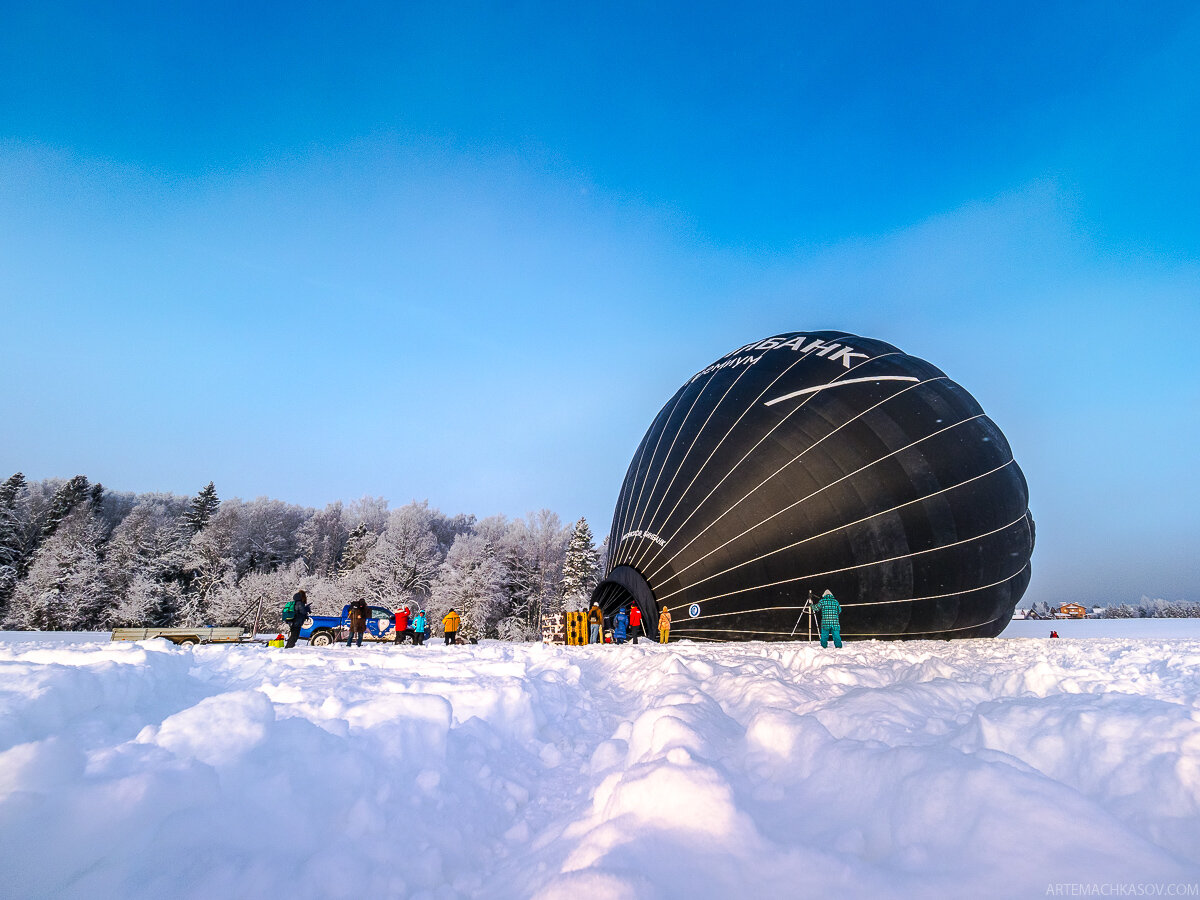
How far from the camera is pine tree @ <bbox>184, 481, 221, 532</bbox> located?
45.8m

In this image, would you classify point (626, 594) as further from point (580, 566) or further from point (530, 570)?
point (530, 570)

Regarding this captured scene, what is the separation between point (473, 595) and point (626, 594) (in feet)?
75.8

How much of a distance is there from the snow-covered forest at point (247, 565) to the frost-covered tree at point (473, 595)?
0.25 feet

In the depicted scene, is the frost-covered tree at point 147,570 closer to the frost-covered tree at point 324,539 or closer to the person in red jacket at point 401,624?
the frost-covered tree at point 324,539

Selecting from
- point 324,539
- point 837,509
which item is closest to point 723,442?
point 837,509

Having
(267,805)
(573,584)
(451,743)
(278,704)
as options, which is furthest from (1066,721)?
(573,584)

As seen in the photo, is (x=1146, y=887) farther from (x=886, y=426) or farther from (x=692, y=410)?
(x=692, y=410)

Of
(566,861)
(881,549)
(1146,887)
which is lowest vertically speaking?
(566,861)

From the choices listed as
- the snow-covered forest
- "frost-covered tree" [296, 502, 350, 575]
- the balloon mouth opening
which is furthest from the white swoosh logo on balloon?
"frost-covered tree" [296, 502, 350, 575]

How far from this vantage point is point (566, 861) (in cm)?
187

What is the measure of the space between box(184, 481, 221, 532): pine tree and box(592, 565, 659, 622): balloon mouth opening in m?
42.8

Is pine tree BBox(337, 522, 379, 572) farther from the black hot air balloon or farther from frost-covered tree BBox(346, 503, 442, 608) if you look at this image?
the black hot air balloon

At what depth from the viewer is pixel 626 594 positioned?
46.0 feet

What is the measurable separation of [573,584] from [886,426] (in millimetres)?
27225
